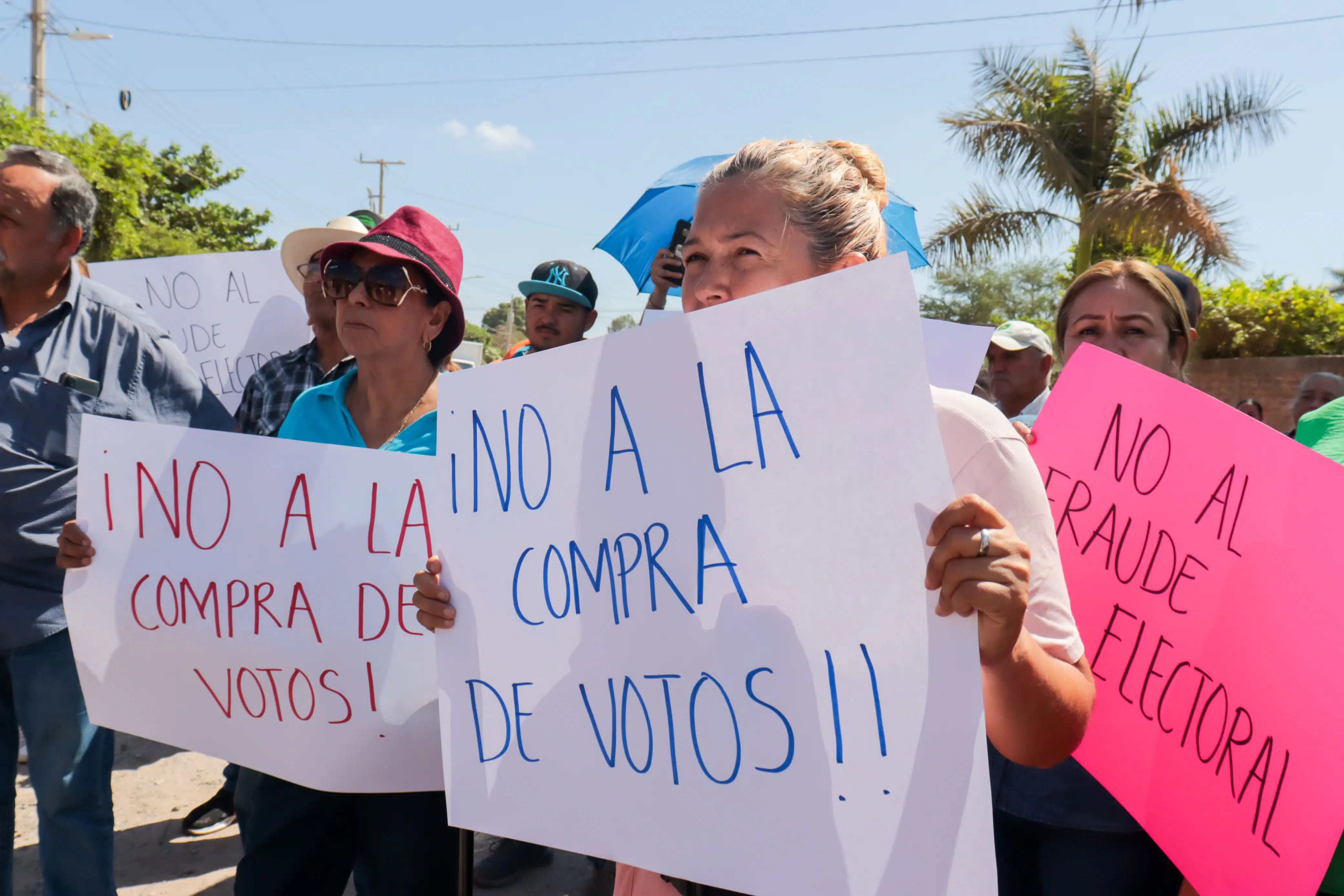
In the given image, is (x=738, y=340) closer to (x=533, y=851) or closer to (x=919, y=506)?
(x=919, y=506)

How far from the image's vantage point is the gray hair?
2.36 m

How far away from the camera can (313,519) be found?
176 cm

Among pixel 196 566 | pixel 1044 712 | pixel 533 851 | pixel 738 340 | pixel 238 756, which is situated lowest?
pixel 533 851

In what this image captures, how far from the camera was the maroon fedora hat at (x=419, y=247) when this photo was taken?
6.40 ft

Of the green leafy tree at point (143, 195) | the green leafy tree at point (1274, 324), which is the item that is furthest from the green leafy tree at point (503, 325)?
the green leafy tree at point (1274, 324)

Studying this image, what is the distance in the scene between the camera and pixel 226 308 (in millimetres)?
3910

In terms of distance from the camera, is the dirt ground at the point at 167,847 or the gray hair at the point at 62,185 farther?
the dirt ground at the point at 167,847

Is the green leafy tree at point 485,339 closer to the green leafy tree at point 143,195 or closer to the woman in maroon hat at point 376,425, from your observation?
the green leafy tree at point 143,195

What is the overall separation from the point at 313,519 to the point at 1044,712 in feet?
4.50

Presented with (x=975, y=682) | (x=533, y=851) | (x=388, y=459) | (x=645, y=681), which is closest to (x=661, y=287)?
(x=388, y=459)

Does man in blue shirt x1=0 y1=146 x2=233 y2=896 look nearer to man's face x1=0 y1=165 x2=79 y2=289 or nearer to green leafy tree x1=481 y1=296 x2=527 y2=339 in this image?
man's face x1=0 y1=165 x2=79 y2=289

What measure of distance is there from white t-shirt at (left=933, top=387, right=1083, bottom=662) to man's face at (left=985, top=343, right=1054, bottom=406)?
3.00 meters

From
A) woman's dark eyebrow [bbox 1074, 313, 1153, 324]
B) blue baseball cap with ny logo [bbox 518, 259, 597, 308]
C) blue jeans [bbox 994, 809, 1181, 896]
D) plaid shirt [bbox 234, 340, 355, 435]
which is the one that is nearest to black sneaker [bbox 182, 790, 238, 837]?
plaid shirt [bbox 234, 340, 355, 435]

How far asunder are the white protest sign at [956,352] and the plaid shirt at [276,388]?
1331 millimetres
